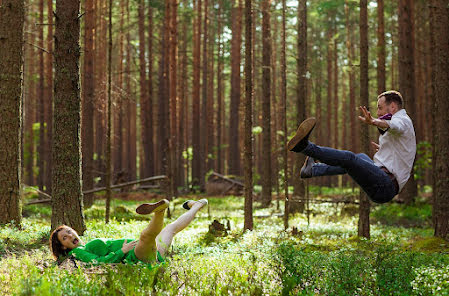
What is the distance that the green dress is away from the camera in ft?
23.7

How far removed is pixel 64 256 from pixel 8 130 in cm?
561

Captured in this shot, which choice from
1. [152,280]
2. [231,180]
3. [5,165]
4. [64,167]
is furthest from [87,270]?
[231,180]

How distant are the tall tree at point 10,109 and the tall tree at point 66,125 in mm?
1690

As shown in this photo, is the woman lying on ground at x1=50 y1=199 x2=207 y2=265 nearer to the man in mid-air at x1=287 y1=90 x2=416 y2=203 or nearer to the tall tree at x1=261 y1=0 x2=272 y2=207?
the man in mid-air at x1=287 y1=90 x2=416 y2=203

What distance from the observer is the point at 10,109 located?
463 inches

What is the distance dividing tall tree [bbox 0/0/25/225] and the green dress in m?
5.18

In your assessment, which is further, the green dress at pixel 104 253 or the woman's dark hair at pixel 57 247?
the woman's dark hair at pixel 57 247

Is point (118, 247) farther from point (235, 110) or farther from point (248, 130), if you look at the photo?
point (235, 110)

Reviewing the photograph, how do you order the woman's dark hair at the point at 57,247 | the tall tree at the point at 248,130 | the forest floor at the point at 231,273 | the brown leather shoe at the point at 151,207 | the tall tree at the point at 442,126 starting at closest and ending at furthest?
the forest floor at the point at 231,273 < the brown leather shoe at the point at 151,207 < the woman's dark hair at the point at 57,247 < the tall tree at the point at 442,126 < the tall tree at the point at 248,130

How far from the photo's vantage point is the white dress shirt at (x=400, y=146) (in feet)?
21.0

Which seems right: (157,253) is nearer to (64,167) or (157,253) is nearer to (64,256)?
(64,256)

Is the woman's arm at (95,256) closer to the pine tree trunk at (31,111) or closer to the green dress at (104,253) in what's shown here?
the green dress at (104,253)

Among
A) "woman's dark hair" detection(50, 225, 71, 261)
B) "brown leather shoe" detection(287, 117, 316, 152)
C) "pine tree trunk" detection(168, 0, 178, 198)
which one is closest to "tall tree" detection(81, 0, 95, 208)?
"pine tree trunk" detection(168, 0, 178, 198)


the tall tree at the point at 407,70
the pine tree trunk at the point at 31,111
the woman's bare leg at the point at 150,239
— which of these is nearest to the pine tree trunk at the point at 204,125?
the pine tree trunk at the point at 31,111
